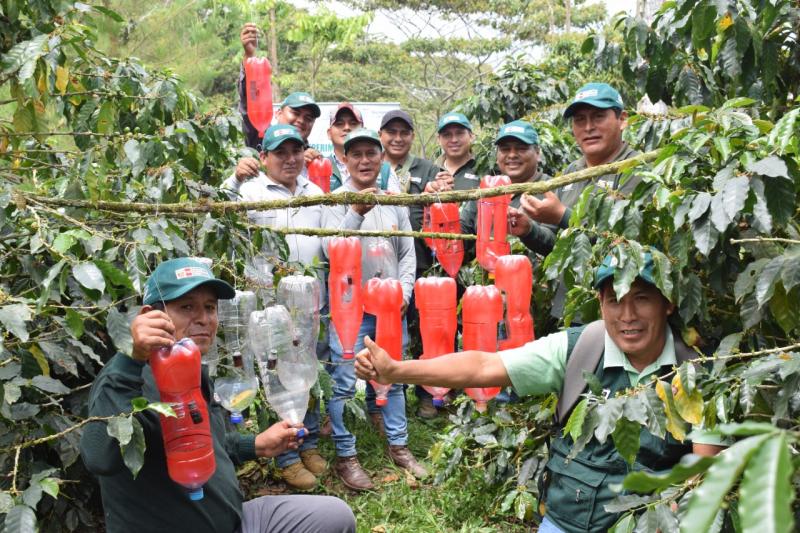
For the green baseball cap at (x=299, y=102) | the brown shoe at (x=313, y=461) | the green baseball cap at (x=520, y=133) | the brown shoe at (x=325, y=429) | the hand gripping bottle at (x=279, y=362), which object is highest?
the green baseball cap at (x=299, y=102)

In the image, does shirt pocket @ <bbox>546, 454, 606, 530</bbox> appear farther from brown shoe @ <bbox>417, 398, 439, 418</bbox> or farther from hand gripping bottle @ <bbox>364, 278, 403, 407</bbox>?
brown shoe @ <bbox>417, 398, 439, 418</bbox>

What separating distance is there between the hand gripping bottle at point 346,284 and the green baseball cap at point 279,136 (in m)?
1.19

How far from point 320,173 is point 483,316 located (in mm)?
2299

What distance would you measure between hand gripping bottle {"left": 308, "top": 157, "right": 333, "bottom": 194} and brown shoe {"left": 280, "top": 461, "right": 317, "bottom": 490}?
1.76 meters

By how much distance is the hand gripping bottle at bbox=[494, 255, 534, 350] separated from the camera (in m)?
3.08

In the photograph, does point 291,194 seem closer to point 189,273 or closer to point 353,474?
point 353,474

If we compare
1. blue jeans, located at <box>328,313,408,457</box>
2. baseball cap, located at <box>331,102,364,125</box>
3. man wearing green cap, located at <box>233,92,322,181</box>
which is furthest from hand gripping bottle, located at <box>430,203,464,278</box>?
baseball cap, located at <box>331,102,364,125</box>

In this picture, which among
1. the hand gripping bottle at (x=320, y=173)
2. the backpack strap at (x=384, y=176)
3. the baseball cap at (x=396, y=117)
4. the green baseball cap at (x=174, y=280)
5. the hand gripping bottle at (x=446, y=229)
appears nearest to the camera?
the green baseball cap at (x=174, y=280)

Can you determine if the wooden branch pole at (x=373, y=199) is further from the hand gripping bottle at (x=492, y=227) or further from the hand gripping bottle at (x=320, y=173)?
the hand gripping bottle at (x=320, y=173)

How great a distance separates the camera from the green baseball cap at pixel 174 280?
2.50m

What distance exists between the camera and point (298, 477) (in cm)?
441

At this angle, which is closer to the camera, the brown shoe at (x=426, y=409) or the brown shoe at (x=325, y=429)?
the brown shoe at (x=325, y=429)

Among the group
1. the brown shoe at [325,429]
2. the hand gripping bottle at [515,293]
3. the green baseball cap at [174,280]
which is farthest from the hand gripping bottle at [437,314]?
the brown shoe at [325,429]

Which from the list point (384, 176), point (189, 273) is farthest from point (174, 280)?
point (384, 176)
